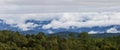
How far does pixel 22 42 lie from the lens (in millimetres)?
195875

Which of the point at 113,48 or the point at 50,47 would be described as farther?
the point at 50,47

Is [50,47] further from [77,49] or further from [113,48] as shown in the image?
[113,48]

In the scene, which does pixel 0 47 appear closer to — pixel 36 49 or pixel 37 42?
pixel 36 49

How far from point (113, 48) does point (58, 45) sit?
3387 cm

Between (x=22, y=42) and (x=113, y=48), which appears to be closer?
(x=113, y=48)

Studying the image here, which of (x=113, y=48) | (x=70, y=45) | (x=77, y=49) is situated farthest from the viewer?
(x=70, y=45)

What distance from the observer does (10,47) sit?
566 feet

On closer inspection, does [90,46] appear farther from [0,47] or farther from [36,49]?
[0,47]

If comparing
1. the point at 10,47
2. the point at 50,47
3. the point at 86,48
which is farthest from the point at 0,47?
the point at 86,48

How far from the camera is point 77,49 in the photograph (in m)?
178

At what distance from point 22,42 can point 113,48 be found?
158ft

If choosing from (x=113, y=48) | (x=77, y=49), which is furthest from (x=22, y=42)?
(x=113, y=48)

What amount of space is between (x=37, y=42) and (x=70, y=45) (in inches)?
552

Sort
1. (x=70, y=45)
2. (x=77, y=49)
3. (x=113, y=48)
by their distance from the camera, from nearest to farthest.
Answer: (x=113, y=48), (x=77, y=49), (x=70, y=45)
